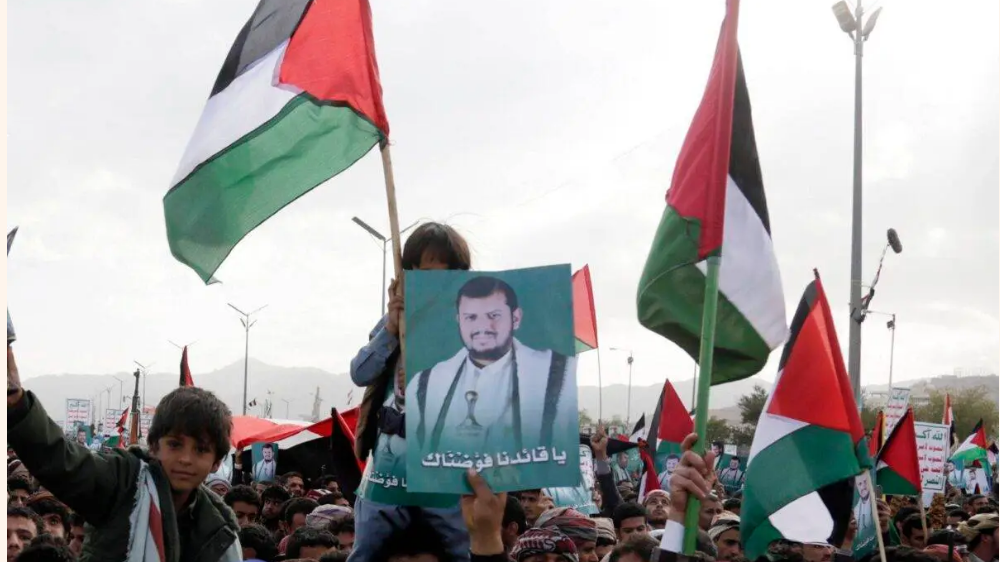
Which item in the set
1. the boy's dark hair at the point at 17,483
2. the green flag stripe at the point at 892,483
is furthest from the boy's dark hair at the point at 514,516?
the boy's dark hair at the point at 17,483

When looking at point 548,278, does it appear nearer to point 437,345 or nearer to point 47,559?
point 437,345

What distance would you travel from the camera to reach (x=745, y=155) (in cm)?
406

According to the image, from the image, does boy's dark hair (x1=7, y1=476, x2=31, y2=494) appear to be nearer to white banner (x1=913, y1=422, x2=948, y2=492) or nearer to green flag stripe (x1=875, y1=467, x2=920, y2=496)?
green flag stripe (x1=875, y1=467, x2=920, y2=496)

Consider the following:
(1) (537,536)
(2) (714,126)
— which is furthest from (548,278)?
(1) (537,536)

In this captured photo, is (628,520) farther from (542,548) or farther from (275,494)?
(275,494)

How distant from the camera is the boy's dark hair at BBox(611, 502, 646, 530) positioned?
7981mm

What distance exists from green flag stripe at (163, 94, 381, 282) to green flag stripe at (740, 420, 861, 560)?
2.19 meters

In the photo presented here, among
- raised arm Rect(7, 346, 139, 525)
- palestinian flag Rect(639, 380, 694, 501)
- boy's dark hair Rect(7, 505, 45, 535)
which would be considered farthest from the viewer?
palestinian flag Rect(639, 380, 694, 501)

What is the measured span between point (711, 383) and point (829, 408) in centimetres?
146

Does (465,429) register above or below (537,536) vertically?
above

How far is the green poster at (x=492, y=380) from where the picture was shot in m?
3.11

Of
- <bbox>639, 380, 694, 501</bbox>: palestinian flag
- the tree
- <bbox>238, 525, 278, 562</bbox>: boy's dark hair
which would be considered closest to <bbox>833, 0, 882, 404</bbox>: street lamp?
<bbox>639, 380, 694, 501</bbox>: palestinian flag

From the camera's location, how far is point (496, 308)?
323 cm

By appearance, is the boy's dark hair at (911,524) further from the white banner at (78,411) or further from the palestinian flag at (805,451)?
the white banner at (78,411)
